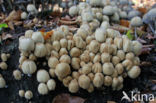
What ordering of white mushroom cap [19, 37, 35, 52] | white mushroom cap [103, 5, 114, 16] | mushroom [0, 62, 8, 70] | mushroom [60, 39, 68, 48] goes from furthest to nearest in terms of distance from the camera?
white mushroom cap [103, 5, 114, 16]
mushroom [0, 62, 8, 70]
mushroom [60, 39, 68, 48]
white mushroom cap [19, 37, 35, 52]

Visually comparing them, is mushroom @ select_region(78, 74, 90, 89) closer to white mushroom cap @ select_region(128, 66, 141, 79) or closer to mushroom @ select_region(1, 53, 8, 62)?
white mushroom cap @ select_region(128, 66, 141, 79)

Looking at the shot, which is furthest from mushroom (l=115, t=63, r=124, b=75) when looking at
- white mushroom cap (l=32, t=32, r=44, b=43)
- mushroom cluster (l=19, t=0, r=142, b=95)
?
white mushroom cap (l=32, t=32, r=44, b=43)

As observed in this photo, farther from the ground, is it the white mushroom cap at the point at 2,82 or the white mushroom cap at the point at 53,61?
the white mushroom cap at the point at 53,61

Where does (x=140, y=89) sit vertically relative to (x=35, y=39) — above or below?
below

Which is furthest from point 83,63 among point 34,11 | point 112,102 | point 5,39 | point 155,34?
point 155,34

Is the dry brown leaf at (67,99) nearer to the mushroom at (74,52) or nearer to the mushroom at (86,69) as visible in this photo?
the mushroom at (86,69)

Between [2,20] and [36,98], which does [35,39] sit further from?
[2,20]

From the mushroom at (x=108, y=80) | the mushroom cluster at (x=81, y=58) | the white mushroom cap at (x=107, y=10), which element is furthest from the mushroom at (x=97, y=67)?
the white mushroom cap at (x=107, y=10)
